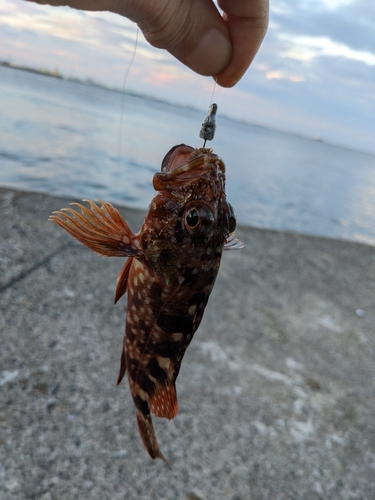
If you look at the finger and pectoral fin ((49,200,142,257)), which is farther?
the finger

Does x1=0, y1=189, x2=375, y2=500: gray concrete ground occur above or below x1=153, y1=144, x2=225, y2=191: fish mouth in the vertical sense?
below

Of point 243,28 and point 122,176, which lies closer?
point 243,28

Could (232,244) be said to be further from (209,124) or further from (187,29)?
(187,29)

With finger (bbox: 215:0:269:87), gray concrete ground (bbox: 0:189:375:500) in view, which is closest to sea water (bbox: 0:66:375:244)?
gray concrete ground (bbox: 0:189:375:500)

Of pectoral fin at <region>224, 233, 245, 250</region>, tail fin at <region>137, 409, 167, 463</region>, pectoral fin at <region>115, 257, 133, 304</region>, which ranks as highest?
pectoral fin at <region>224, 233, 245, 250</region>

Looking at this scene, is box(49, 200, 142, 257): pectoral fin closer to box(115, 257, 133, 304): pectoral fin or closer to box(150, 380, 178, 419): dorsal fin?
box(115, 257, 133, 304): pectoral fin

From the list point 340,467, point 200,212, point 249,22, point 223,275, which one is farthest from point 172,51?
point 223,275

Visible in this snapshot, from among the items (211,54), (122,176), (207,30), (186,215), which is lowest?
(122,176)

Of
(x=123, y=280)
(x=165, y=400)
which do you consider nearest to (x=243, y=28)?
(x=123, y=280)
